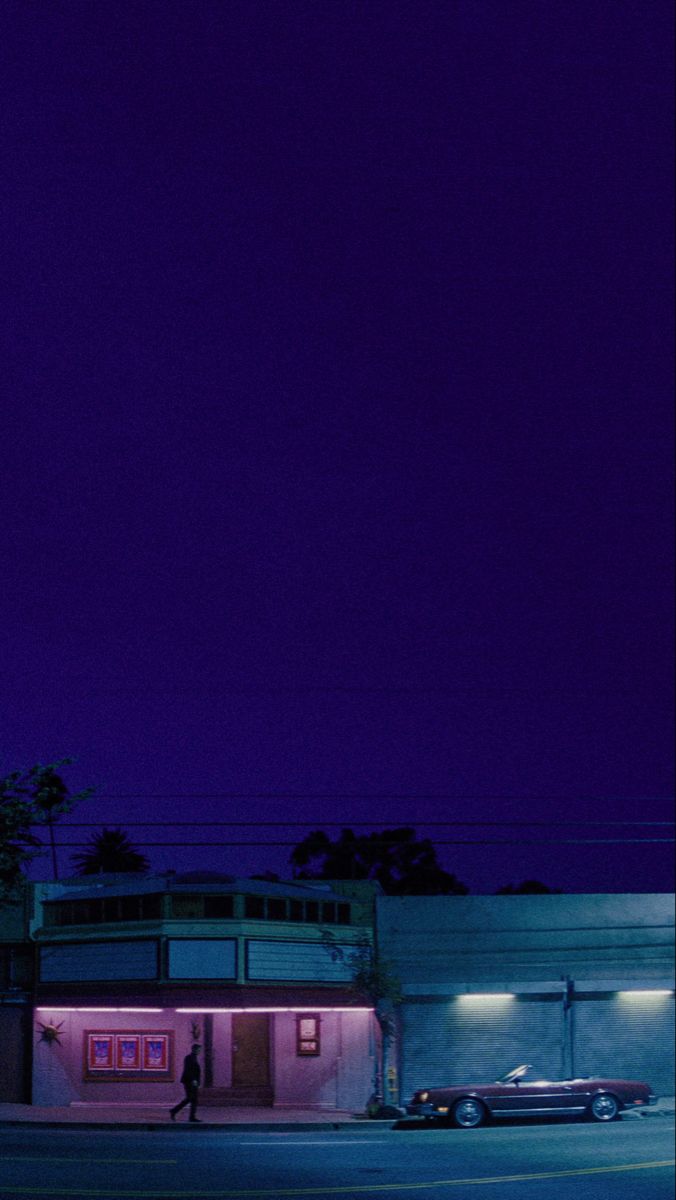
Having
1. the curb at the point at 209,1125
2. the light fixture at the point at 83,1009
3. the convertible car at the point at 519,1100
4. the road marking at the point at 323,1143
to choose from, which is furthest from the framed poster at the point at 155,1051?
the road marking at the point at 323,1143

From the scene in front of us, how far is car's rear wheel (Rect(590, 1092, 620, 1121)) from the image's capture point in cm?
2664

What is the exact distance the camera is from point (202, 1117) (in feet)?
95.3

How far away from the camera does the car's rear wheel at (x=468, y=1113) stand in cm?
2558

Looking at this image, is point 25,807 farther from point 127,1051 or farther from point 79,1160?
point 127,1051

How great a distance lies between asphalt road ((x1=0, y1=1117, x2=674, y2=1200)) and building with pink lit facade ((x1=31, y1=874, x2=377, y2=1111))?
19.2 ft

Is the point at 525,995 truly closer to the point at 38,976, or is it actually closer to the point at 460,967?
the point at 460,967

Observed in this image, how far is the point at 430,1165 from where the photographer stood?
19172 millimetres

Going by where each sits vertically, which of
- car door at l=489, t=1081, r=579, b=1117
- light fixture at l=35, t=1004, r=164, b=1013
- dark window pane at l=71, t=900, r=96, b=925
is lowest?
car door at l=489, t=1081, r=579, b=1117

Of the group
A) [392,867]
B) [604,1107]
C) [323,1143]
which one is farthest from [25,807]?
[392,867]

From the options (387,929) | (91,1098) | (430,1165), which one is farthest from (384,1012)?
(430,1165)

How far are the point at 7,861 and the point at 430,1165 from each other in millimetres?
10197

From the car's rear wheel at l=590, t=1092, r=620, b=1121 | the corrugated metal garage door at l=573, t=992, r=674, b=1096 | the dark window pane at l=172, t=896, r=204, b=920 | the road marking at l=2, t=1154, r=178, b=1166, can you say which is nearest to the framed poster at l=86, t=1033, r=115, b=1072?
the dark window pane at l=172, t=896, r=204, b=920

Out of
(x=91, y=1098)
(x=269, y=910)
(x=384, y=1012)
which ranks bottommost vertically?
(x=91, y=1098)

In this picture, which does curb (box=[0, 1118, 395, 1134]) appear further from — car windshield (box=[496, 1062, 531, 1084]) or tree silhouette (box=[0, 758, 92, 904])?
tree silhouette (box=[0, 758, 92, 904])
